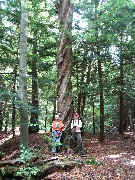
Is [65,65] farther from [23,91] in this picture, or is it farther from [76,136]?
[76,136]

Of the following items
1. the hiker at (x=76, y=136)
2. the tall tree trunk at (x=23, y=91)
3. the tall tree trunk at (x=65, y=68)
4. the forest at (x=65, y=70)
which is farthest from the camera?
the tall tree trunk at (x=65, y=68)

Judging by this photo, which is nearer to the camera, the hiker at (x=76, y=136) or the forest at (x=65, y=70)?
the forest at (x=65, y=70)

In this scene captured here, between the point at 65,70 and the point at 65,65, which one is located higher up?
the point at 65,65

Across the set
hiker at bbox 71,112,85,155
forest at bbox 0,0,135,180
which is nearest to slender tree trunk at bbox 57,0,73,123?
forest at bbox 0,0,135,180

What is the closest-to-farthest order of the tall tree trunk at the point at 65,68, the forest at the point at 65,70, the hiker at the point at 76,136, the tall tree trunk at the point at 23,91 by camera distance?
the forest at the point at 65,70 < the hiker at the point at 76,136 < the tall tree trunk at the point at 23,91 < the tall tree trunk at the point at 65,68

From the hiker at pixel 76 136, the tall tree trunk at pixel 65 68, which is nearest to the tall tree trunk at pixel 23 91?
the tall tree trunk at pixel 65 68

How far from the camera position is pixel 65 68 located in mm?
12805

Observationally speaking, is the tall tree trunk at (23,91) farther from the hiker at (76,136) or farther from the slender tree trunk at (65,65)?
the hiker at (76,136)

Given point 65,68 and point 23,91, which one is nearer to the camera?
point 23,91

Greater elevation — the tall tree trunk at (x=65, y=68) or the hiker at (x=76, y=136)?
the tall tree trunk at (x=65, y=68)

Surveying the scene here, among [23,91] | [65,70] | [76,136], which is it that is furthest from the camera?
[65,70]

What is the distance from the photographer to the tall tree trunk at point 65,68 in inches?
494

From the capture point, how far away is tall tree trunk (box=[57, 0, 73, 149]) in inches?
494

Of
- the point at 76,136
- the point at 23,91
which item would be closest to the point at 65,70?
the point at 23,91
